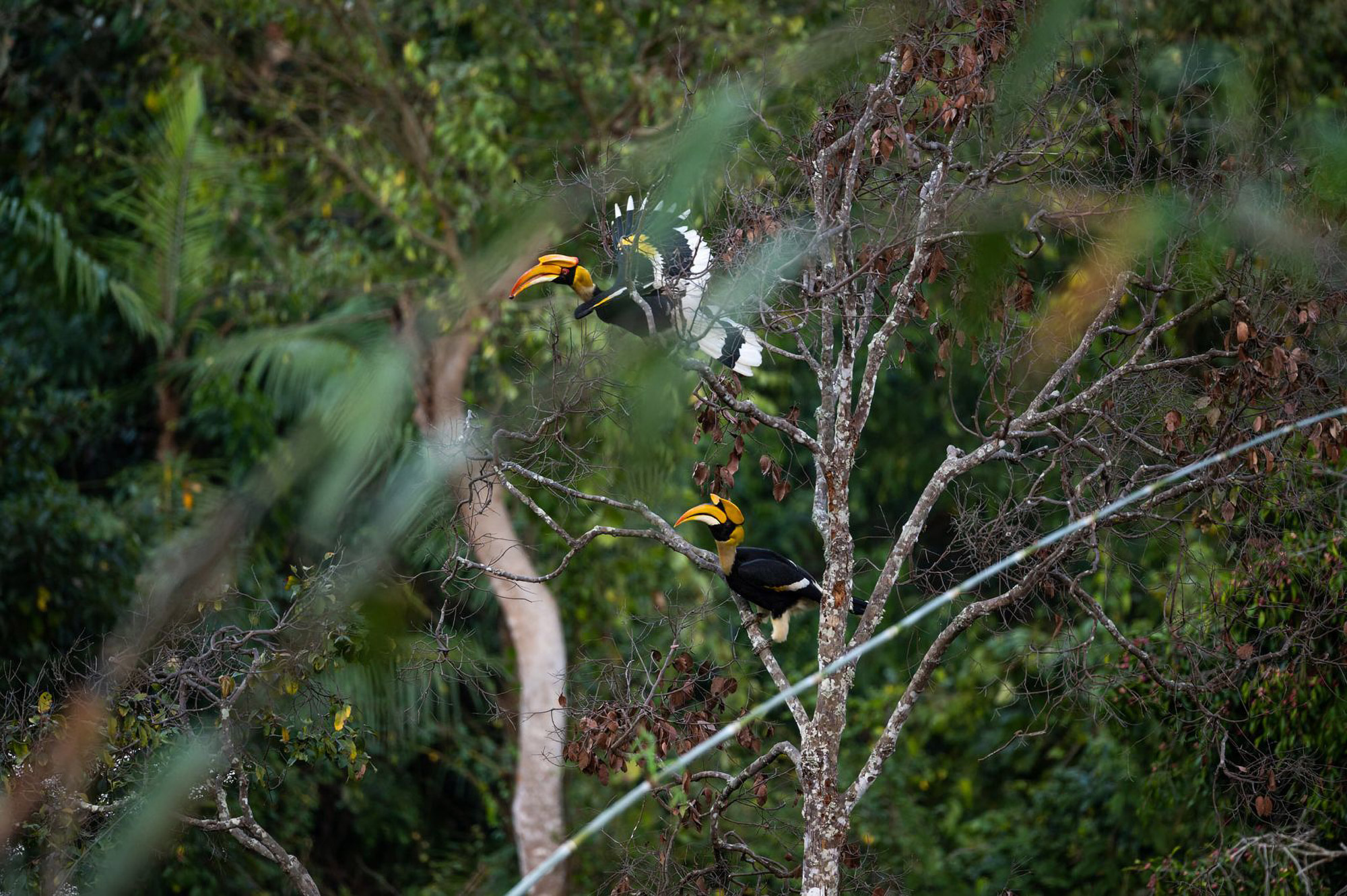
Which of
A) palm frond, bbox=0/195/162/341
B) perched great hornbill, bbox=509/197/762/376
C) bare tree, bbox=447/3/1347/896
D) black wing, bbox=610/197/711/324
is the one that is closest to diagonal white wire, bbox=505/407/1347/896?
bare tree, bbox=447/3/1347/896

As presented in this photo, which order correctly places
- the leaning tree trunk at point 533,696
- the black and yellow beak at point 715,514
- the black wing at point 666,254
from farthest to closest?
the leaning tree trunk at point 533,696
the black and yellow beak at point 715,514
the black wing at point 666,254

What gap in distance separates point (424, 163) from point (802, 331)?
444 centimetres

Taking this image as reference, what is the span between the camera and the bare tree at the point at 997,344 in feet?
13.7

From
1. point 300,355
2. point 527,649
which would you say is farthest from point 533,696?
point 300,355

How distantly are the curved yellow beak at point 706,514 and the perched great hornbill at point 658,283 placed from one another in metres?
0.49

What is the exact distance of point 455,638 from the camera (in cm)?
449

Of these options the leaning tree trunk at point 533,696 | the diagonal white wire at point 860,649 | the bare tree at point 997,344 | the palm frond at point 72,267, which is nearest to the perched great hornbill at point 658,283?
the bare tree at point 997,344

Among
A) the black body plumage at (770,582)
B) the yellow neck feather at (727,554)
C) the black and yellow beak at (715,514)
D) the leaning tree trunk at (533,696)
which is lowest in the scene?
the leaning tree trunk at (533,696)

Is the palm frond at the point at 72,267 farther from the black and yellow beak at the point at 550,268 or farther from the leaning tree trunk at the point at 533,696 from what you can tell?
the black and yellow beak at the point at 550,268

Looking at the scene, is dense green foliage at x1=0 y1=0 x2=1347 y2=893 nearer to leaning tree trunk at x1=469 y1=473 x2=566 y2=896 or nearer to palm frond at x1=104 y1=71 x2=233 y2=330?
palm frond at x1=104 y1=71 x2=233 y2=330

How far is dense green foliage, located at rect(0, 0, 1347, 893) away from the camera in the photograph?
730 centimetres

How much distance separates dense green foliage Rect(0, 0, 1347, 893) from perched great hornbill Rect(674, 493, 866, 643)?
1.29 meters

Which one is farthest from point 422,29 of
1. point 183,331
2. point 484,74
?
point 183,331

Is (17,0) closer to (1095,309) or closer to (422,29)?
(422,29)
